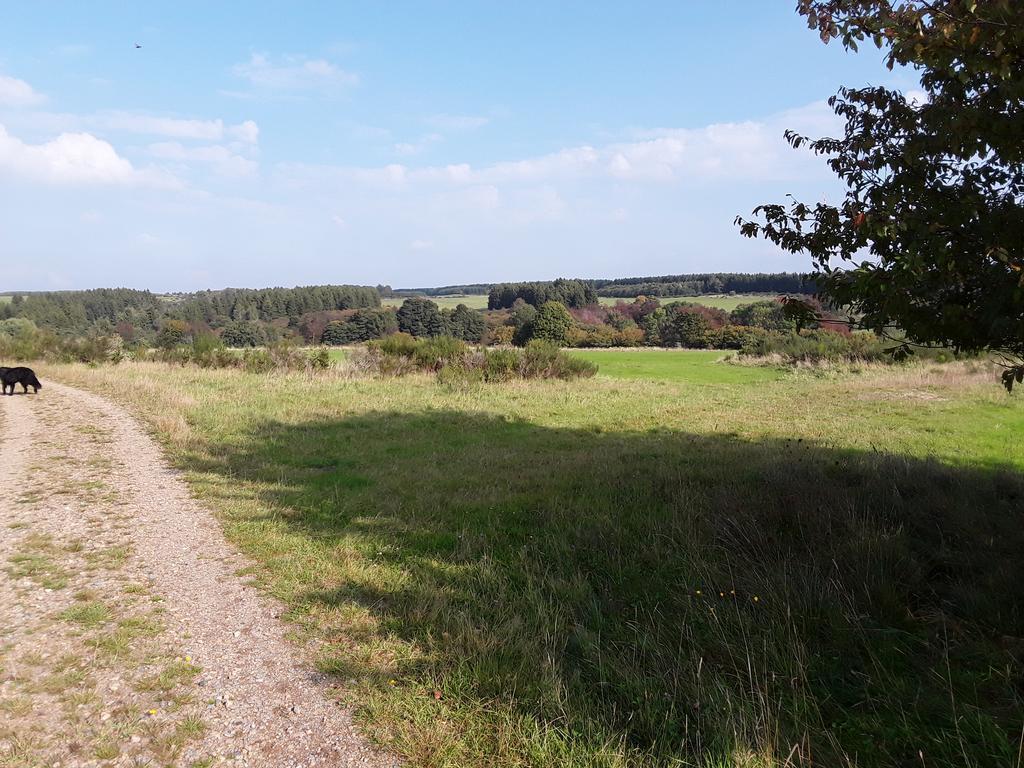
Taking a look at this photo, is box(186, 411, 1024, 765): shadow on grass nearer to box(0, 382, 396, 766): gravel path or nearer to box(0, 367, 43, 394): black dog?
box(0, 382, 396, 766): gravel path

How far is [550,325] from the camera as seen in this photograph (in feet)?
197

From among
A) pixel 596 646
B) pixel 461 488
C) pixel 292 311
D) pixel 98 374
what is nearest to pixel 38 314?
pixel 292 311

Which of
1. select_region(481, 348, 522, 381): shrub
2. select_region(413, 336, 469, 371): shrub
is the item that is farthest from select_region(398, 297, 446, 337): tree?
select_region(481, 348, 522, 381): shrub

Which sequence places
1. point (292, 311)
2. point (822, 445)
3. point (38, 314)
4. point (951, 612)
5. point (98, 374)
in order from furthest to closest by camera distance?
point (292, 311) → point (38, 314) → point (98, 374) → point (822, 445) → point (951, 612)

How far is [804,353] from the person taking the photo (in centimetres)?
4022

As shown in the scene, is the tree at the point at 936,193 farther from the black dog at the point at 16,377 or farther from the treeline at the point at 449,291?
the treeline at the point at 449,291

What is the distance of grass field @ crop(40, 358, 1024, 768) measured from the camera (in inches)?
123

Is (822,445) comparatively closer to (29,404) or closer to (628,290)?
(29,404)

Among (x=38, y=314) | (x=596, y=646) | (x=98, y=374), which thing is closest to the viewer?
(x=596, y=646)

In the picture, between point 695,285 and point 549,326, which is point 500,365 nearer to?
point 549,326

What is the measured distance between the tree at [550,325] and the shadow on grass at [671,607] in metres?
51.0

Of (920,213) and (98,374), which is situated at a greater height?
(920,213)

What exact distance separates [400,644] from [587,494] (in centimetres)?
411

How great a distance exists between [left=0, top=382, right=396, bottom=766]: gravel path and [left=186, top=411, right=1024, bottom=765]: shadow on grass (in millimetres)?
372
